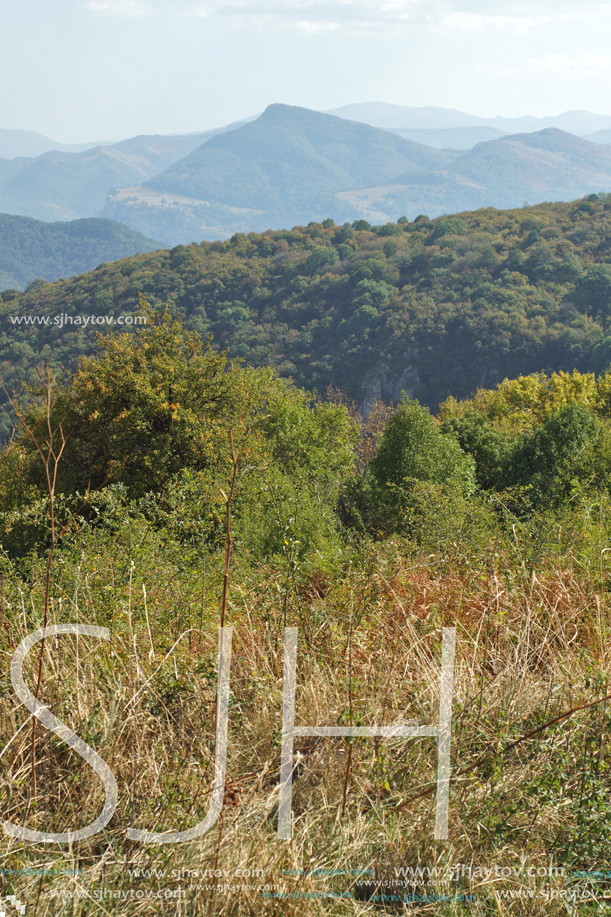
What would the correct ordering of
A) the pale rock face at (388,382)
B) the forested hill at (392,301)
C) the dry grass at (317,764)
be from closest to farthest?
the dry grass at (317,764), the forested hill at (392,301), the pale rock face at (388,382)

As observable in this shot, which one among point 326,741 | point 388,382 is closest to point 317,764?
point 326,741

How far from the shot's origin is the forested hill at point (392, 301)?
67.4 m

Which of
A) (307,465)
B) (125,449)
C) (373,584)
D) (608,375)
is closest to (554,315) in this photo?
(608,375)

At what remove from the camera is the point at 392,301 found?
80250 mm

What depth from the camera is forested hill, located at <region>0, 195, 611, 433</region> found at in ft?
221

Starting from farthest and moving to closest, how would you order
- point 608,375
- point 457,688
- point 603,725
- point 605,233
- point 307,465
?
point 605,233
point 608,375
point 307,465
point 457,688
point 603,725

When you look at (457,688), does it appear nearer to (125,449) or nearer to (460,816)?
(460,816)

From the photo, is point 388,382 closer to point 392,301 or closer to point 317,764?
point 392,301

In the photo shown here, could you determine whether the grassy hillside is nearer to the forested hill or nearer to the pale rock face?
the forested hill

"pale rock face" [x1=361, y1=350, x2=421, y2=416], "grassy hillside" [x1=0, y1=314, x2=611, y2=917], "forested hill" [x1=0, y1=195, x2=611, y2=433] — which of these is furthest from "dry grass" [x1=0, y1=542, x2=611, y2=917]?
"pale rock face" [x1=361, y1=350, x2=421, y2=416]

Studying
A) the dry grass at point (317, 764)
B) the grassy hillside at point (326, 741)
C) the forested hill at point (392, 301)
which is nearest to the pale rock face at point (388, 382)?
the forested hill at point (392, 301)

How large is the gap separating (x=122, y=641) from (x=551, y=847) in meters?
1.92

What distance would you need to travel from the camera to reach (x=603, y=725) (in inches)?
85.1

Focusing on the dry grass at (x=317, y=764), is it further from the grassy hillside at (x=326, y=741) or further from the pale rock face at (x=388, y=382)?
the pale rock face at (x=388, y=382)
